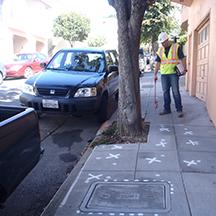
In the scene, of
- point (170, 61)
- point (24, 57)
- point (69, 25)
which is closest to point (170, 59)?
point (170, 61)

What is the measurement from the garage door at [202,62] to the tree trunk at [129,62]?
11.3 ft

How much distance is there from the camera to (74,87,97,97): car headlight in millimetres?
7420

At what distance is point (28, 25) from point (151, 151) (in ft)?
94.1

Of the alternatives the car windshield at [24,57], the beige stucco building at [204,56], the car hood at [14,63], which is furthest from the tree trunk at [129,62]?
the car windshield at [24,57]

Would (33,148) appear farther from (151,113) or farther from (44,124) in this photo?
(151,113)

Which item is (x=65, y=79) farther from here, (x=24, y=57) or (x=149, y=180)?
(x=24, y=57)

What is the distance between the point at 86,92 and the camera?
295 inches

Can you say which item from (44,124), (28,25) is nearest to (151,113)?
(44,124)

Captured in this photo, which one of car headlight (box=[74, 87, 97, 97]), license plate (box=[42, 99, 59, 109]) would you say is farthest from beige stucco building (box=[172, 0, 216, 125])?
license plate (box=[42, 99, 59, 109])

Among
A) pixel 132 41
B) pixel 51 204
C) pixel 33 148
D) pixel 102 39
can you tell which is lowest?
pixel 51 204

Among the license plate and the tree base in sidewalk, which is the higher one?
the license plate

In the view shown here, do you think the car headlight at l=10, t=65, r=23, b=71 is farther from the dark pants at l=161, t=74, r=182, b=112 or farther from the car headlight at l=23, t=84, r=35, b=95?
the dark pants at l=161, t=74, r=182, b=112

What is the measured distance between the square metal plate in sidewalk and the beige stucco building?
11.3ft

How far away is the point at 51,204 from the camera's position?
3.96 meters
